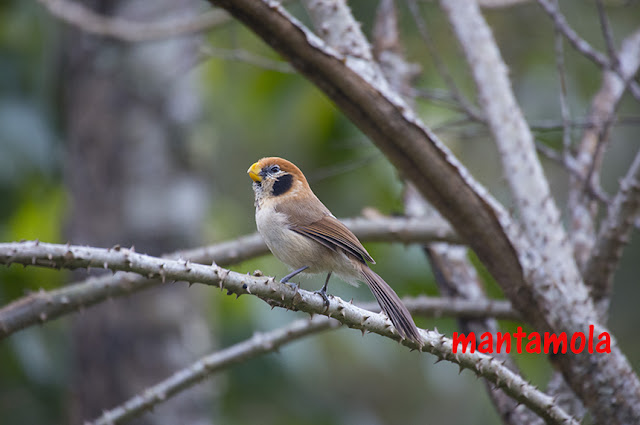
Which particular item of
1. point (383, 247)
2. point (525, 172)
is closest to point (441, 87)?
point (383, 247)

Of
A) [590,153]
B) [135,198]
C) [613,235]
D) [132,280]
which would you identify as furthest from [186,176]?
[613,235]

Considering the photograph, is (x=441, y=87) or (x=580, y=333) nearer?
(x=580, y=333)

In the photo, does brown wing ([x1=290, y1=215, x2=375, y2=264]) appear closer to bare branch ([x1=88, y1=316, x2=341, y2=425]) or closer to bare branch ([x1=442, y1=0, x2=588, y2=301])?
bare branch ([x1=88, y1=316, x2=341, y2=425])

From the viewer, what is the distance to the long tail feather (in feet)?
6.98

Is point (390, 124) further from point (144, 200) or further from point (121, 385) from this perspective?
point (121, 385)

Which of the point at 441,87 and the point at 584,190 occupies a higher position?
the point at 441,87

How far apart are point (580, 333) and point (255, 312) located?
3.44 metres

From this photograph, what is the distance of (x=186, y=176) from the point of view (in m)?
5.05

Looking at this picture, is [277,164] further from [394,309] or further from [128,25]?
[128,25]

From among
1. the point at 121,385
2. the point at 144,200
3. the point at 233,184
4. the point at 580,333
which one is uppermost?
the point at 233,184

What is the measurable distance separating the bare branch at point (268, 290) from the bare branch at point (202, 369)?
0.67 meters

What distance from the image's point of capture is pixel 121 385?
4.77 metres

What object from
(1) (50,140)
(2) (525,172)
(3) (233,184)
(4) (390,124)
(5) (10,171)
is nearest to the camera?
(4) (390,124)

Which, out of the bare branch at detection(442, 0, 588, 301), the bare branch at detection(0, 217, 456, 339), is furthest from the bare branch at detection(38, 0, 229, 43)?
the bare branch at detection(0, 217, 456, 339)
